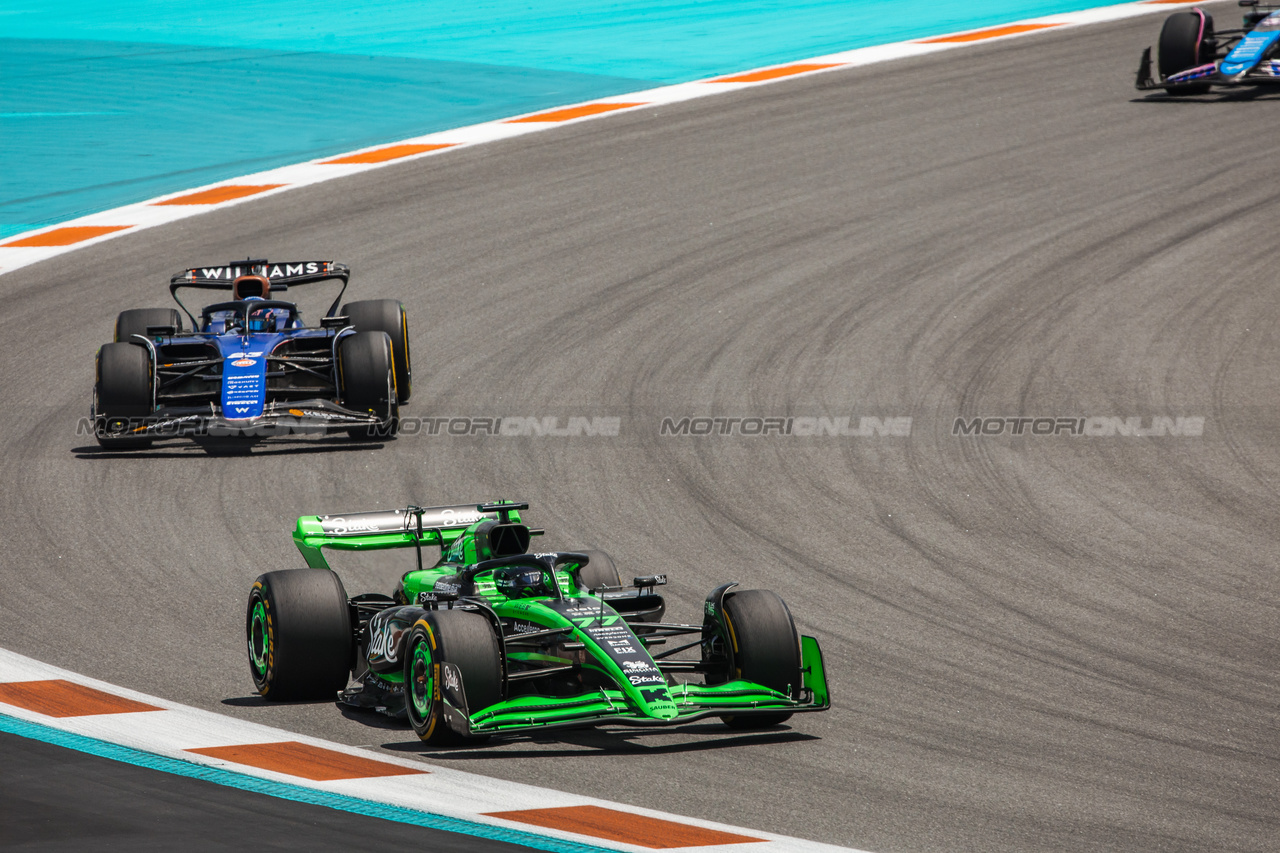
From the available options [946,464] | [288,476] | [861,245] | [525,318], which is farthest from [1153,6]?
[288,476]

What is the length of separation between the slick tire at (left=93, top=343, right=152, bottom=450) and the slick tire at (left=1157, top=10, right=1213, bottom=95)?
1509 cm

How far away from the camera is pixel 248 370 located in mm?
12797

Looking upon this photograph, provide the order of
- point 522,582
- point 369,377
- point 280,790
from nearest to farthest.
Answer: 1. point 280,790
2. point 522,582
3. point 369,377

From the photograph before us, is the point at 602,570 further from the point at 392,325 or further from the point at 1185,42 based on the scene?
the point at 1185,42

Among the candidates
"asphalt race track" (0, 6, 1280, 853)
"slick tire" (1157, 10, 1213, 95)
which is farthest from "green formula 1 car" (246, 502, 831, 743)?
"slick tire" (1157, 10, 1213, 95)

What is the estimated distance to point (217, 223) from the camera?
18.9m

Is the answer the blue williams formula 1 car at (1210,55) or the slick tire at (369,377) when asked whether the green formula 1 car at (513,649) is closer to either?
the slick tire at (369,377)

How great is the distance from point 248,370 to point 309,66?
1438cm

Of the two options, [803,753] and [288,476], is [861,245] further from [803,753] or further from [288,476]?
[803,753]

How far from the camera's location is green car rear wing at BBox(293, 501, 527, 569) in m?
8.42

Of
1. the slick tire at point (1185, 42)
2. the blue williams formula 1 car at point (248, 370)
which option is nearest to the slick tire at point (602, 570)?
the blue williams formula 1 car at point (248, 370)

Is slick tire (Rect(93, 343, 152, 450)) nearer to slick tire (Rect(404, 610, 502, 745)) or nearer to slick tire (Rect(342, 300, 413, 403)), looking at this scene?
slick tire (Rect(342, 300, 413, 403))

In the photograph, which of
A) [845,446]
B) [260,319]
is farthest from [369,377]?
[845,446]

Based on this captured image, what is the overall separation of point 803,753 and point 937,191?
1328cm
